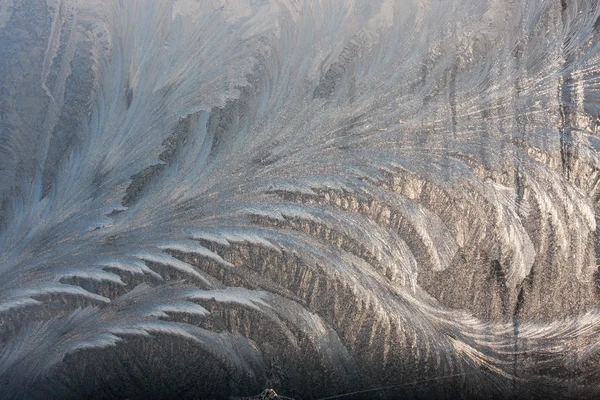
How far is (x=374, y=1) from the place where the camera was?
106 centimetres

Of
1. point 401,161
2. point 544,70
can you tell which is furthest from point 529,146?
point 401,161

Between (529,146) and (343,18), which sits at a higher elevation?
(343,18)

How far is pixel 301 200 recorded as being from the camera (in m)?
1.02

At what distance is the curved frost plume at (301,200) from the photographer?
1.00 meters

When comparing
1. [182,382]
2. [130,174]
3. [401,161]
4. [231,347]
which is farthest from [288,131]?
[182,382]

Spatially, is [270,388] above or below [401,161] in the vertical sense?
below

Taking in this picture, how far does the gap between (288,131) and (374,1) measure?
347mm

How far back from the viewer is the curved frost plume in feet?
3.27

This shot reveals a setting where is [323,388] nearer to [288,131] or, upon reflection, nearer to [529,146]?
[288,131]

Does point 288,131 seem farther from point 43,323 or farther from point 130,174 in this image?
point 43,323

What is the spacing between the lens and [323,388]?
1.02 meters

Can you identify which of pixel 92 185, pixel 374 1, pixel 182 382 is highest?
pixel 374 1

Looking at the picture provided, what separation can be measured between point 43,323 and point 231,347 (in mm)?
416

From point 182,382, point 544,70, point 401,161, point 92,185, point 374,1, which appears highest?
point 374,1
